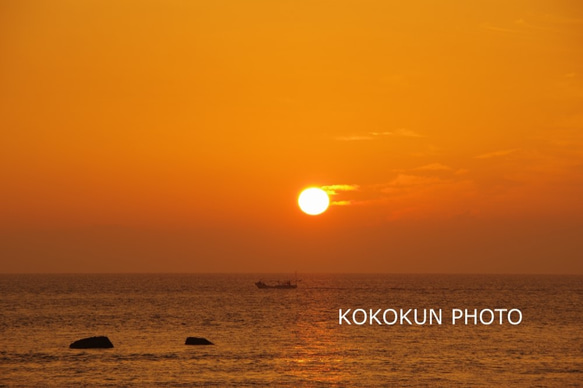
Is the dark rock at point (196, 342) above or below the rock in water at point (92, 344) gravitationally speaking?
above

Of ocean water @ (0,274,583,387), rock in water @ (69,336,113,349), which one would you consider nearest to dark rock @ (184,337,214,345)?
ocean water @ (0,274,583,387)

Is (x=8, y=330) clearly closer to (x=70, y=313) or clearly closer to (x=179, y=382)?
(x=70, y=313)

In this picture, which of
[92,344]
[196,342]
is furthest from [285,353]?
[92,344]

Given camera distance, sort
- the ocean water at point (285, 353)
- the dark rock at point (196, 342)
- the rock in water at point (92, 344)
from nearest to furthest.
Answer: the ocean water at point (285, 353)
the rock in water at point (92, 344)
the dark rock at point (196, 342)

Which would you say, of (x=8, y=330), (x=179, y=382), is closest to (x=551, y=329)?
(x=179, y=382)

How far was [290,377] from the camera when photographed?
206 ft

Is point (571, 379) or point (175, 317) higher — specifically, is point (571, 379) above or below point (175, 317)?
below

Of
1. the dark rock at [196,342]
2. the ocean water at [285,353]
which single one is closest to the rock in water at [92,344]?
the ocean water at [285,353]

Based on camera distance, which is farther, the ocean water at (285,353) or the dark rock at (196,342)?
the dark rock at (196,342)

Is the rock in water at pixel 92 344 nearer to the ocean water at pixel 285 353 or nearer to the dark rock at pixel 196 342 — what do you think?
the ocean water at pixel 285 353

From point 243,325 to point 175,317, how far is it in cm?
1970

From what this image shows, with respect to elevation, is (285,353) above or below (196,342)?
below

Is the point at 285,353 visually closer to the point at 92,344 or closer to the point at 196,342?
the point at 196,342

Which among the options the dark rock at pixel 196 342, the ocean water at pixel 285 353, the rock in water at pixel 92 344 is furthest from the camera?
the dark rock at pixel 196 342
